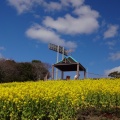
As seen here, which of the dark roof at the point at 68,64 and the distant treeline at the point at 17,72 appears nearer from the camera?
the dark roof at the point at 68,64

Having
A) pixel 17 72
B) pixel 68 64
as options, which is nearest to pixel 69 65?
pixel 68 64

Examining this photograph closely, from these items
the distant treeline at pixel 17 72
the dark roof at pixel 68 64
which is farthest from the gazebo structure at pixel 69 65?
the distant treeline at pixel 17 72

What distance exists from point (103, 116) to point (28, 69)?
33994mm

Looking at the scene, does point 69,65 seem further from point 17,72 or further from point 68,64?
point 17,72

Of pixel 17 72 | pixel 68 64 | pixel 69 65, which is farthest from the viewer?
pixel 17 72

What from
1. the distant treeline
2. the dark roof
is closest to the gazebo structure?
the dark roof

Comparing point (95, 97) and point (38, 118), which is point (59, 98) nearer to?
point (38, 118)

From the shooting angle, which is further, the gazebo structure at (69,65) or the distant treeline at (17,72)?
the distant treeline at (17,72)

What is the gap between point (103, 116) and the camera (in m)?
10.5

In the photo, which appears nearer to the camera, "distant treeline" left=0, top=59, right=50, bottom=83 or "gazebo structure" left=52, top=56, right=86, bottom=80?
"gazebo structure" left=52, top=56, right=86, bottom=80

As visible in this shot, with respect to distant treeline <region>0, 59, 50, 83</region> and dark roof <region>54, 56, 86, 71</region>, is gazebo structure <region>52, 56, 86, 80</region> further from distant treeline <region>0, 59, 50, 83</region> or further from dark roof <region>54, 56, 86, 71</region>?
distant treeline <region>0, 59, 50, 83</region>

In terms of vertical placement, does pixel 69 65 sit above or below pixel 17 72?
below

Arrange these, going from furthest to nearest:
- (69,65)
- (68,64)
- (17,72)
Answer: (17,72) < (69,65) < (68,64)

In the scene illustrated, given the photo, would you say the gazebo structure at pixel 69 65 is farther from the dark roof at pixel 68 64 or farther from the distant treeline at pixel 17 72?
the distant treeline at pixel 17 72
